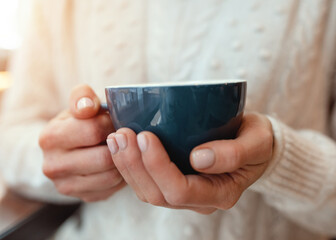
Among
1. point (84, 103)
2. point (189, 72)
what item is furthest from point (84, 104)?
point (189, 72)

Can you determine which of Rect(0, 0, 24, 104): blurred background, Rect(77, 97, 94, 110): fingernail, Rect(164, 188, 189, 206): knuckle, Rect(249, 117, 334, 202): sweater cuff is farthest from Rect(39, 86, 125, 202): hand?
Rect(0, 0, 24, 104): blurred background

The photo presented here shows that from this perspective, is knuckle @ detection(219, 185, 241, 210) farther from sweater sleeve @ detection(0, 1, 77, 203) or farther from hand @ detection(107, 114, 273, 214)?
sweater sleeve @ detection(0, 1, 77, 203)

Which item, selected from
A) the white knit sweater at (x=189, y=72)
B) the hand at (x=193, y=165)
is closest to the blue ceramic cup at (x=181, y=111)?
the hand at (x=193, y=165)

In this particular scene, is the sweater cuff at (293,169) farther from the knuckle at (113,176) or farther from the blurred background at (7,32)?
the blurred background at (7,32)

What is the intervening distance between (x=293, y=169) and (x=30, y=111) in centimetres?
54

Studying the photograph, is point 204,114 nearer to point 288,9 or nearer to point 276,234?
point 288,9

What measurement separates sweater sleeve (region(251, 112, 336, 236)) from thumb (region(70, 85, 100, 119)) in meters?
0.24

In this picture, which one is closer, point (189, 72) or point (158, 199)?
point (158, 199)

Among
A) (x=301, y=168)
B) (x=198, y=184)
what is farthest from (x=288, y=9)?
(x=198, y=184)

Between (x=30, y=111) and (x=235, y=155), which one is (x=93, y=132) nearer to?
(x=235, y=155)

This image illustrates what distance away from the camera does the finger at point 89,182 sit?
341 mm

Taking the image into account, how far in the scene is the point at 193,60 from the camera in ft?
1.66

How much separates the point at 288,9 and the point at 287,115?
20 centimetres

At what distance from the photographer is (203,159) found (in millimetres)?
237
